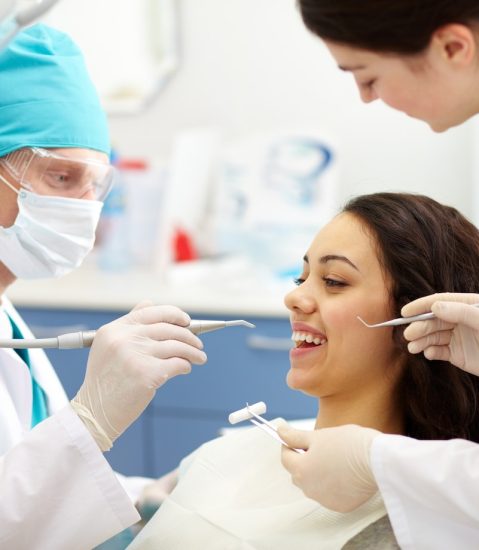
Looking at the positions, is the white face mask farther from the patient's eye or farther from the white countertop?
the white countertop

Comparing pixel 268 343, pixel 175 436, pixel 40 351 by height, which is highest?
pixel 40 351

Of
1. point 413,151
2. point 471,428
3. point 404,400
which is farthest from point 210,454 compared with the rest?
point 413,151

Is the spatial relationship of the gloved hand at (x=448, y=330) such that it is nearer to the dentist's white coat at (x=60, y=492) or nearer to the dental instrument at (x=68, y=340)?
the dental instrument at (x=68, y=340)

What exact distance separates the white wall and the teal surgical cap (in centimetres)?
146

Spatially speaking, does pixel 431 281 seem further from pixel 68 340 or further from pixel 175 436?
pixel 175 436

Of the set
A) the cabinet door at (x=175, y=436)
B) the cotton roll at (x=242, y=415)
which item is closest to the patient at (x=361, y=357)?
the cotton roll at (x=242, y=415)

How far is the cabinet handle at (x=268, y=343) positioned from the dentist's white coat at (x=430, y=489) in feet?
4.55

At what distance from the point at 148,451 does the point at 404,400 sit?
4.61 ft

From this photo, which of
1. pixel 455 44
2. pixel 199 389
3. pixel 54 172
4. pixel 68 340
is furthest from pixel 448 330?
pixel 199 389

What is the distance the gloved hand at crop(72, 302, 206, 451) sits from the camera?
130cm

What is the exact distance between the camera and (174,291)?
2719 millimetres

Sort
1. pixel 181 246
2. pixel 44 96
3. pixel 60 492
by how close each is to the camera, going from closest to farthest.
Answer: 1. pixel 60 492
2. pixel 44 96
3. pixel 181 246

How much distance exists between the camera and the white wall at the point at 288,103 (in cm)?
296

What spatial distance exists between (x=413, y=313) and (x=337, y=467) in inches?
9.9
